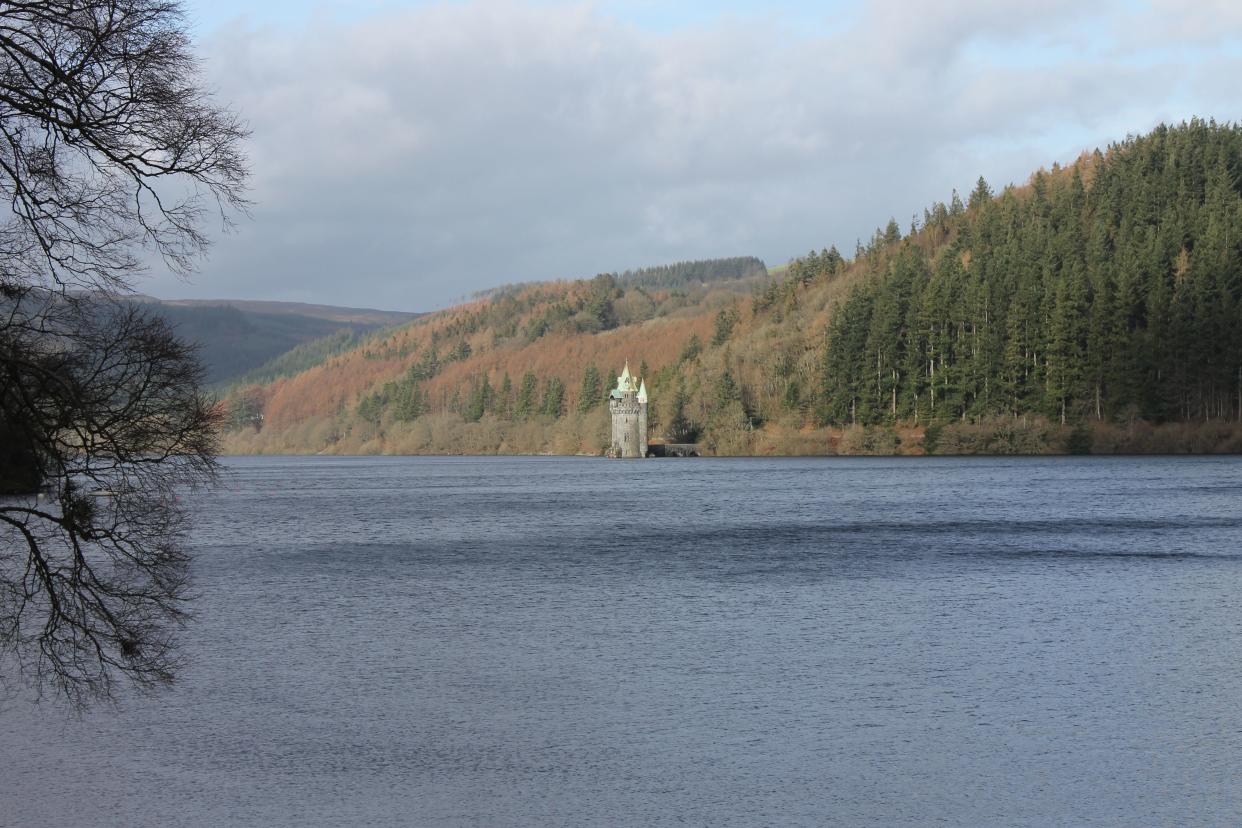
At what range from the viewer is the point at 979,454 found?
152 metres

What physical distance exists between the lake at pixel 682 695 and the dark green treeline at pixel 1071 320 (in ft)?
321

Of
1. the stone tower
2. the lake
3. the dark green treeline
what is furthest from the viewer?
the stone tower

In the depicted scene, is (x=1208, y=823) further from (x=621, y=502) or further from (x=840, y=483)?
(x=840, y=483)

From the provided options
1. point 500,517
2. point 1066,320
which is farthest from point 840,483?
point 1066,320

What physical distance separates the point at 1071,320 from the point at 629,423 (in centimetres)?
6713

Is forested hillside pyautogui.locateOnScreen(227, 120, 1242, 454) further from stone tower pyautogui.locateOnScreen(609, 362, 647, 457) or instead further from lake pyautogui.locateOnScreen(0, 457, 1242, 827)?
lake pyautogui.locateOnScreen(0, 457, 1242, 827)

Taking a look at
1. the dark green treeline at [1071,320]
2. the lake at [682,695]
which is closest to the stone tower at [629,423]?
the dark green treeline at [1071,320]

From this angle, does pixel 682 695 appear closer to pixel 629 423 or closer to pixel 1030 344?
pixel 1030 344

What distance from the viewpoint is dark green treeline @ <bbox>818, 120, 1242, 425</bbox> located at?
445ft

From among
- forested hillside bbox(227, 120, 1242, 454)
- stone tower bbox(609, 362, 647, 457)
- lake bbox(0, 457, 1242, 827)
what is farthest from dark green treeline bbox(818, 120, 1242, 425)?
lake bbox(0, 457, 1242, 827)

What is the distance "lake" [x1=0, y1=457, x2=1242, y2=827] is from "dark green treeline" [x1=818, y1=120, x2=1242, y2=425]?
97967mm

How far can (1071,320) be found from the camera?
465ft

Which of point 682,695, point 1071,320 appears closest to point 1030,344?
point 1071,320

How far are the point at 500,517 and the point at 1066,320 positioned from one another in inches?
3801
